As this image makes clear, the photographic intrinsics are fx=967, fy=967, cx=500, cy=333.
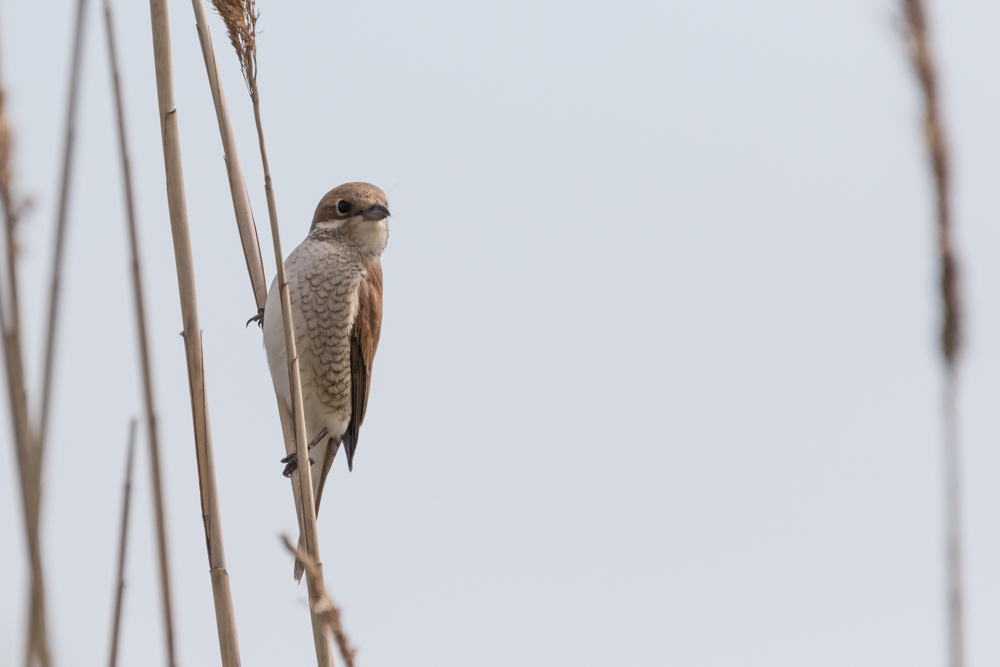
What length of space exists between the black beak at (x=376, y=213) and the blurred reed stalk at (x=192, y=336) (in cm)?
214

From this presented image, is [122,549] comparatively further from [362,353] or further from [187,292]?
[362,353]

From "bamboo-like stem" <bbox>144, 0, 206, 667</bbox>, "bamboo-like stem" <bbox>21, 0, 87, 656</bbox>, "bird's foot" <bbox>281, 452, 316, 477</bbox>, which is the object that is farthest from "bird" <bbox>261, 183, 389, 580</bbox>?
"bamboo-like stem" <bbox>21, 0, 87, 656</bbox>

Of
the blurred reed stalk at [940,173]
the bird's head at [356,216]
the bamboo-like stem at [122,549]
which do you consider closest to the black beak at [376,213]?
the bird's head at [356,216]

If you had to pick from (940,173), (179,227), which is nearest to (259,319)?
(179,227)

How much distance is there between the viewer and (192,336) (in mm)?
2109

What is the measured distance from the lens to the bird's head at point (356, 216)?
4375mm

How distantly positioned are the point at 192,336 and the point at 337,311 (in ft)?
6.81

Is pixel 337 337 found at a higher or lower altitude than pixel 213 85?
lower

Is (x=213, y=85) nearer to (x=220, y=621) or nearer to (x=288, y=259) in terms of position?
(x=220, y=621)

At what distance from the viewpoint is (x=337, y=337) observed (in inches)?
164

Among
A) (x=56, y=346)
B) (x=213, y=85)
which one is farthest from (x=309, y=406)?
(x=56, y=346)

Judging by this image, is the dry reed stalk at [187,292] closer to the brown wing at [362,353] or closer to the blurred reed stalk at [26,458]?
the blurred reed stalk at [26,458]

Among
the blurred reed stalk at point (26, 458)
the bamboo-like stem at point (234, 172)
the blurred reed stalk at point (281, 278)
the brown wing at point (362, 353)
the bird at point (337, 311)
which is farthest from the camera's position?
the brown wing at point (362, 353)

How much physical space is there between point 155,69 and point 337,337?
6.83 ft
